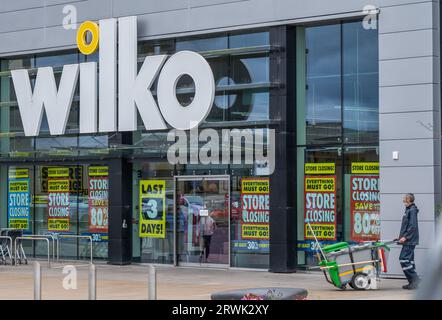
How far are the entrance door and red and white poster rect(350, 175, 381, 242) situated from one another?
3.43 meters

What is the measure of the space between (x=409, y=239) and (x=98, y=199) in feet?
33.8

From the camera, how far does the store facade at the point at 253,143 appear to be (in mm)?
18891

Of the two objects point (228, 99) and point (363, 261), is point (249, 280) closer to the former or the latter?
point (363, 261)

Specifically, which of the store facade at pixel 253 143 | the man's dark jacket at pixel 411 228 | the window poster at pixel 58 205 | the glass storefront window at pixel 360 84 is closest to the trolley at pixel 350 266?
the man's dark jacket at pixel 411 228

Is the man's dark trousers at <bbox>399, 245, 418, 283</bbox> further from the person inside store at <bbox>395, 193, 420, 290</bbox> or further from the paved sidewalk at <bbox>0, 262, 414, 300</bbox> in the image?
the paved sidewalk at <bbox>0, 262, 414, 300</bbox>

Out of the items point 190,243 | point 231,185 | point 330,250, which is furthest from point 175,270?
point 330,250

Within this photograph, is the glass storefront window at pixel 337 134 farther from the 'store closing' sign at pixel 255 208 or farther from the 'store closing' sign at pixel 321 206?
the 'store closing' sign at pixel 255 208

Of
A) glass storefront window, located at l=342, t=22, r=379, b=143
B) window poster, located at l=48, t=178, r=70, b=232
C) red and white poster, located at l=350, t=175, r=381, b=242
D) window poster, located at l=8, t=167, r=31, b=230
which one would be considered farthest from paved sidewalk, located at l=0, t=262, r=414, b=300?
glass storefront window, located at l=342, t=22, r=379, b=143

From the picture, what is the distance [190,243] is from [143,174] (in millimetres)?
2438

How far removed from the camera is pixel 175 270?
2192 cm

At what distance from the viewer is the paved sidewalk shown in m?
15.9

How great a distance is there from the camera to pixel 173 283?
18.6 meters

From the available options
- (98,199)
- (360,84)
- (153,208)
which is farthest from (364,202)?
(98,199)

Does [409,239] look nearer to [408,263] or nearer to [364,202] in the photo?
[408,263]
